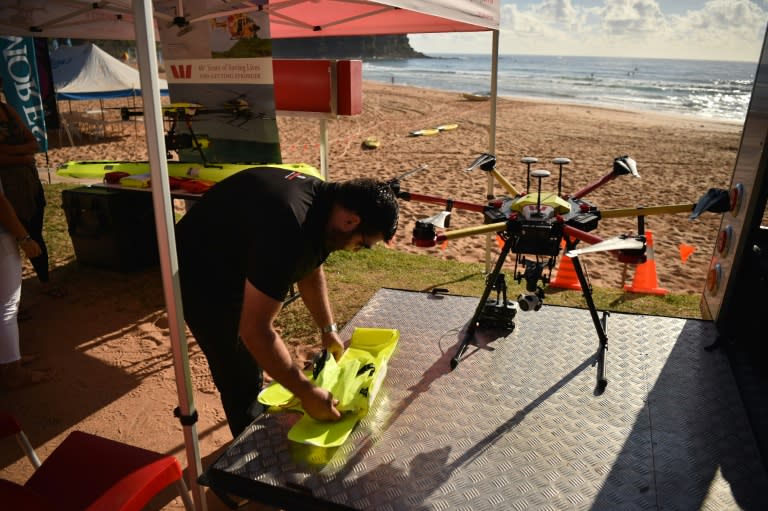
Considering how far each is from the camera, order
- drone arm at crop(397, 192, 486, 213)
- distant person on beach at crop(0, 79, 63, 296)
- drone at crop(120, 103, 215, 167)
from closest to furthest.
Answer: drone arm at crop(397, 192, 486, 213), distant person on beach at crop(0, 79, 63, 296), drone at crop(120, 103, 215, 167)

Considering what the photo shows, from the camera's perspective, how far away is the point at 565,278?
5.86 m

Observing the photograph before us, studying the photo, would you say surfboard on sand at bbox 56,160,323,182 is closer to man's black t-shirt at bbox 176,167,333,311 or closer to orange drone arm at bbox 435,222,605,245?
orange drone arm at bbox 435,222,605,245

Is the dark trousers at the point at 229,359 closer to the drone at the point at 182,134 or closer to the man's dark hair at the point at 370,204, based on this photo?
the man's dark hair at the point at 370,204

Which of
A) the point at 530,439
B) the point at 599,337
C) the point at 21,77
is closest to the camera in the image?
the point at 530,439

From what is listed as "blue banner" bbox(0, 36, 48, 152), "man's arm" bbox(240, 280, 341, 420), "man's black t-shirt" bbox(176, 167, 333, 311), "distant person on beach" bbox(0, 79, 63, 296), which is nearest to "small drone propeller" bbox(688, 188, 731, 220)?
"man's black t-shirt" bbox(176, 167, 333, 311)

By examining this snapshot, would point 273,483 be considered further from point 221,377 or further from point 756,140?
point 756,140

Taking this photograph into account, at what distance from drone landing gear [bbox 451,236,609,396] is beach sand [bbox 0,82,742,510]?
1.79m

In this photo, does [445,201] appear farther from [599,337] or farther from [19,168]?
[19,168]

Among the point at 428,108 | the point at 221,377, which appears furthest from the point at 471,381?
the point at 428,108

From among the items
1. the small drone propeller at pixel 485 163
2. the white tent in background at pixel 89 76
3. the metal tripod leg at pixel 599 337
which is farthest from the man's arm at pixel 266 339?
the white tent in background at pixel 89 76

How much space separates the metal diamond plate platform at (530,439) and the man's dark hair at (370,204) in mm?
1124

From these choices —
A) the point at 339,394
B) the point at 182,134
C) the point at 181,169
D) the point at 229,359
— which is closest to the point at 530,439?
the point at 339,394

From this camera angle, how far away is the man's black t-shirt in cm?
193

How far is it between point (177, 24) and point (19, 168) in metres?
1.99
